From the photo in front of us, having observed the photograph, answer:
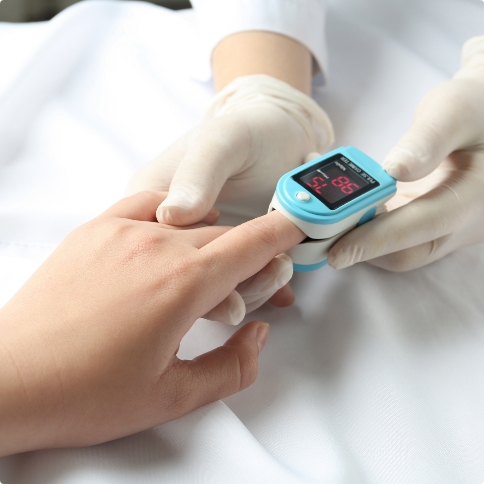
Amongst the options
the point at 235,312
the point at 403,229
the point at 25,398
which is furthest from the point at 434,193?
the point at 25,398

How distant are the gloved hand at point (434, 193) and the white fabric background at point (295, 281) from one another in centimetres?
5

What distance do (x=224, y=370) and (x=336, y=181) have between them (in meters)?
0.38

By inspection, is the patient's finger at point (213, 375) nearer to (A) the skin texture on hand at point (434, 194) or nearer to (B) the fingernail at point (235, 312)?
(B) the fingernail at point (235, 312)

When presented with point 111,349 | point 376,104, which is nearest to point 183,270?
point 111,349

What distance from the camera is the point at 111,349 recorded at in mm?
659

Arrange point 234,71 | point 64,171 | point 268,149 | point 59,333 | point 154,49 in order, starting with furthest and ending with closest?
point 154,49 → point 234,71 → point 64,171 → point 268,149 → point 59,333

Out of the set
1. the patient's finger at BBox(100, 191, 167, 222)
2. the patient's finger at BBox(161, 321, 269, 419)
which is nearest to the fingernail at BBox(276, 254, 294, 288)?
the patient's finger at BBox(161, 321, 269, 419)

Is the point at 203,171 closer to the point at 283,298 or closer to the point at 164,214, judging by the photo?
the point at 164,214

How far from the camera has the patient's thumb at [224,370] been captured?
28.3 inches

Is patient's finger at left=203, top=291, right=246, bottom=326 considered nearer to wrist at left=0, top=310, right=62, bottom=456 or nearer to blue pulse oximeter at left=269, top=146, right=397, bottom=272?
blue pulse oximeter at left=269, top=146, right=397, bottom=272

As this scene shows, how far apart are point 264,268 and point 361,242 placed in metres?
0.18

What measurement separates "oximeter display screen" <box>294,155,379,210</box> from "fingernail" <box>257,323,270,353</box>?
224 mm

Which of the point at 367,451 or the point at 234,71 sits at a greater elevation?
the point at 234,71

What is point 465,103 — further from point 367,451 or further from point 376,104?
point 367,451
